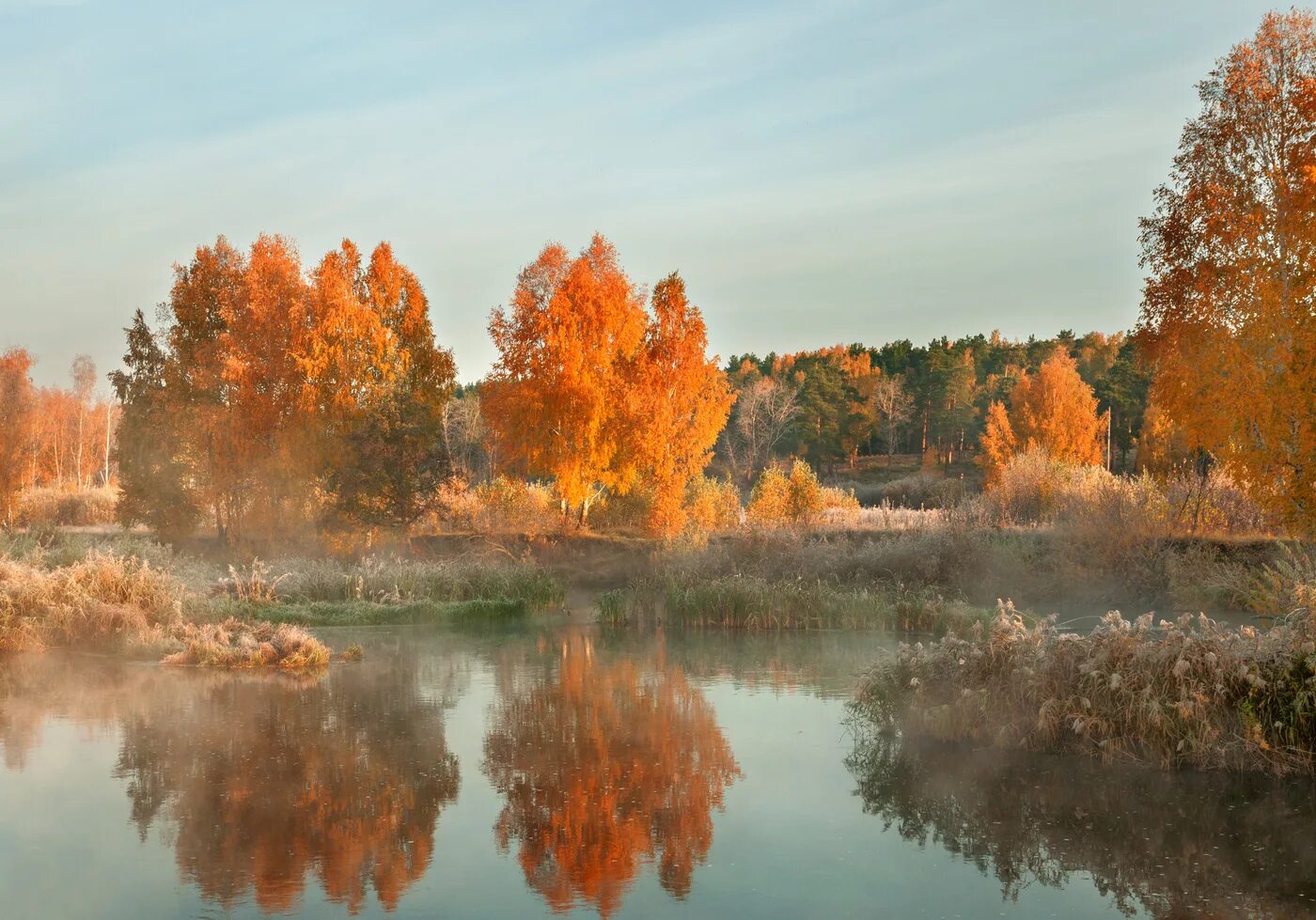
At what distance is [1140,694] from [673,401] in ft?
71.5

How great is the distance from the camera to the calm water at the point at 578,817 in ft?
22.1

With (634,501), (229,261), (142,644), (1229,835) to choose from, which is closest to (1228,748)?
(1229,835)

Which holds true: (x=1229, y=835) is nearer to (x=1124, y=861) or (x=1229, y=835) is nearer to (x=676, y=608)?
(x=1124, y=861)

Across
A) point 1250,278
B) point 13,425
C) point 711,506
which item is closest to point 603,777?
point 1250,278

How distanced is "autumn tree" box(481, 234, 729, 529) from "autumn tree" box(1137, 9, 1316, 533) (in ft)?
39.9

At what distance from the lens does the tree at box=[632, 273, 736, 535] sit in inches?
1173

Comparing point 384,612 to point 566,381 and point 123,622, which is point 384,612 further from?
point 566,381

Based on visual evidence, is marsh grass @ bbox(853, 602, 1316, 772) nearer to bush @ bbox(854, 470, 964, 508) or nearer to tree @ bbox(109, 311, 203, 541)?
tree @ bbox(109, 311, 203, 541)

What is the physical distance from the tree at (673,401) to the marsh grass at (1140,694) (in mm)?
19455

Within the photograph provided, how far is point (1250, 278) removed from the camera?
1983cm

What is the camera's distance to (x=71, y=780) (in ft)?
30.1

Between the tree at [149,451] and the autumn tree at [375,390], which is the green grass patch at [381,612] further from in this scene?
the tree at [149,451]

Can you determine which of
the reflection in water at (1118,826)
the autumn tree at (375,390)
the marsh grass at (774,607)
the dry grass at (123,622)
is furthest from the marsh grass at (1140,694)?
the autumn tree at (375,390)

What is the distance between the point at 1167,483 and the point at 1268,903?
1873 centimetres
